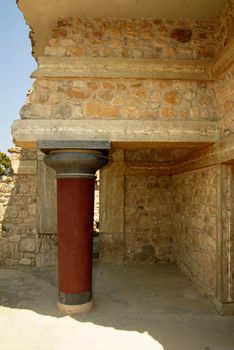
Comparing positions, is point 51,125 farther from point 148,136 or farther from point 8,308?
point 8,308

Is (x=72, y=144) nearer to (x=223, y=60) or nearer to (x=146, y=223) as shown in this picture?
(x=223, y=60)

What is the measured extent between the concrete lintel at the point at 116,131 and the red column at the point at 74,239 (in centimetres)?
61

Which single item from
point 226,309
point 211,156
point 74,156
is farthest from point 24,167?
point 226,309

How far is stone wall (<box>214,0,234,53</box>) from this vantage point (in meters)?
3.91

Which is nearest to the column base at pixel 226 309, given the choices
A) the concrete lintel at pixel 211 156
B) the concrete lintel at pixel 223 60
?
the concrete lintel at pixel 211 156

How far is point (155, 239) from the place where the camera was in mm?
7277

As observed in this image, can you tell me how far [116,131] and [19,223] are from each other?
4.04m

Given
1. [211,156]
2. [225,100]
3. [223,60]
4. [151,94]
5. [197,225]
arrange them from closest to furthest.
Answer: [223,60], [225,100], [151,94], [211,156], [197,225]

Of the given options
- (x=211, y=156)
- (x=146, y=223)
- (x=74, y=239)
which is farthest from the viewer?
(x=146, y=223)

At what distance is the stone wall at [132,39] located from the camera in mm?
4273

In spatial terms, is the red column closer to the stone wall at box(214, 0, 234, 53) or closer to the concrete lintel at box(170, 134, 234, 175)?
the concrete lintel at box(170, 134, 234, 175)

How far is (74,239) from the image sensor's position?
13.6ft

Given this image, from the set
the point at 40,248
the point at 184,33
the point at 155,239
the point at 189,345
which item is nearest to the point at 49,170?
the point at 40,248

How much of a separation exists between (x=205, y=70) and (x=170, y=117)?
0.80 m
